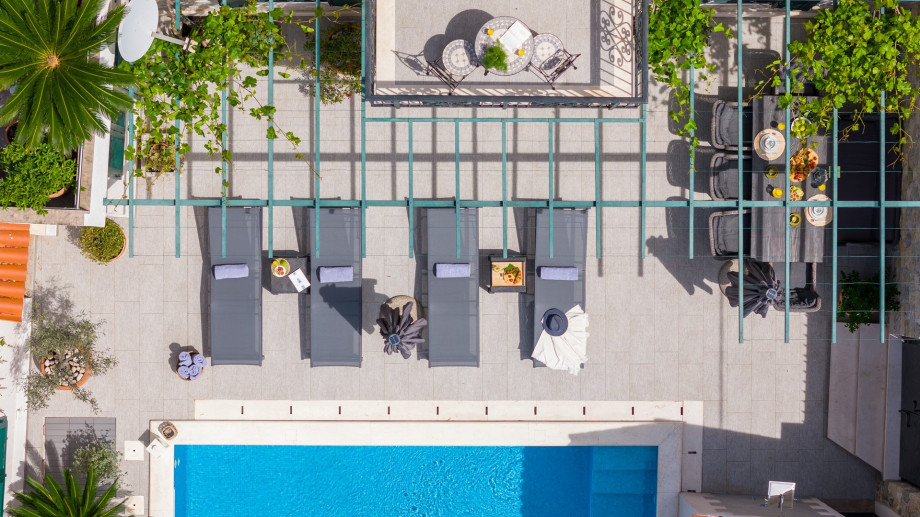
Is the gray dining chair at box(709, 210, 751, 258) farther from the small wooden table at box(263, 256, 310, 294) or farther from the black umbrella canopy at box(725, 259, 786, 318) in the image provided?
the small wooden table at box(263, 256, 310, 294)

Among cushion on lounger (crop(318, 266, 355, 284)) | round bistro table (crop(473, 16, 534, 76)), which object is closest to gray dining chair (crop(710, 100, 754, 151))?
round bistro table (crop(473, 16, 534, 76))

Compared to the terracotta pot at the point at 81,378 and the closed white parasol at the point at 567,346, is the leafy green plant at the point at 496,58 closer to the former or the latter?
the closed white parasol at the point at 567,346

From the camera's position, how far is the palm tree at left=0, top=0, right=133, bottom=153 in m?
9.41

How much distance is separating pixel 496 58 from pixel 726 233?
226 inches

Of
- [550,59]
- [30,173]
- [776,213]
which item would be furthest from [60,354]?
[776,213]

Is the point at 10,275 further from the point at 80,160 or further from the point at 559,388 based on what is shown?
the point at 559,388

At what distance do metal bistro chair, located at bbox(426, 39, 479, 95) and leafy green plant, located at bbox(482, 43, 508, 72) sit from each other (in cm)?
27

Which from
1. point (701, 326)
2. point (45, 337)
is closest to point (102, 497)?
point (45, 337)

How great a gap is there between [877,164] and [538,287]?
22.8ft

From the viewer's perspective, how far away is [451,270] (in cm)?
1201

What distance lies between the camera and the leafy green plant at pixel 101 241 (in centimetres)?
1229

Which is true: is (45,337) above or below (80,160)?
below

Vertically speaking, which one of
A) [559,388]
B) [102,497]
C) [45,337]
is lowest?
[102,497]

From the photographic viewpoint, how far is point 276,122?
12539 mm
